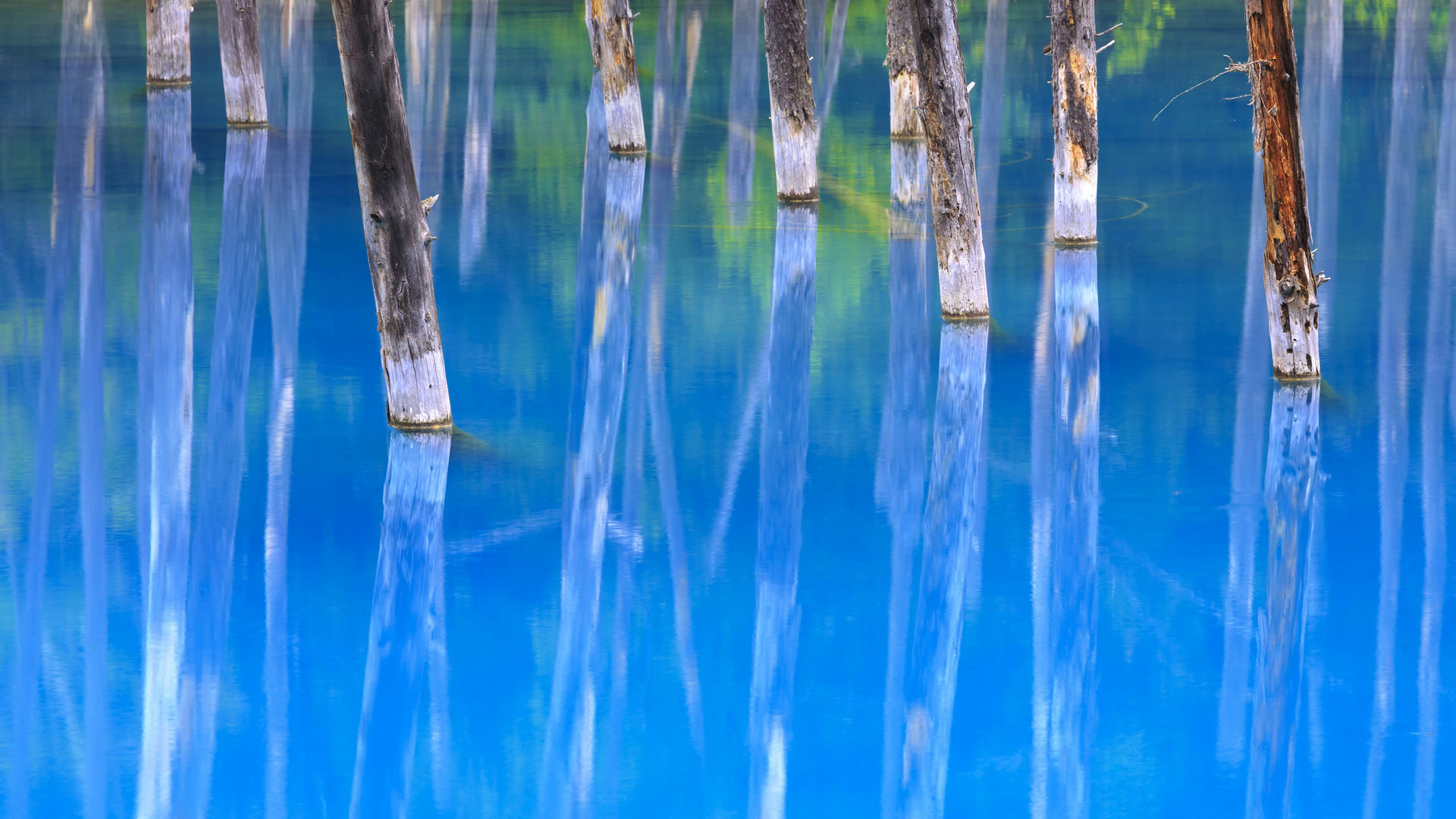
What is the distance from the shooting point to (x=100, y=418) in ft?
28.2

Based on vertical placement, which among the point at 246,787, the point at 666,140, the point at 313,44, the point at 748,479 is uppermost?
the point at 313,44

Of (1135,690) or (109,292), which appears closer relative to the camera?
(1135,690)

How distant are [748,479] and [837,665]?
2.12m

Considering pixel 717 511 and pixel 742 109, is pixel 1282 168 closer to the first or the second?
pixel 717 511

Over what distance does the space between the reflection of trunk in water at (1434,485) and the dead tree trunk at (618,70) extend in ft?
24.0

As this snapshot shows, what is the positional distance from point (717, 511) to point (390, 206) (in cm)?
214

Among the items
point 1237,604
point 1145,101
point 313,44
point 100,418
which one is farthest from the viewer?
point 313,44

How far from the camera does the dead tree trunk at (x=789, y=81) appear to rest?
13.3m

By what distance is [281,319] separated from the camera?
10.6 meters

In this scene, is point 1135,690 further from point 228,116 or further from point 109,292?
point 228,116

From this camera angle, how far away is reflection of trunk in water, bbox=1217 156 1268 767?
18.2 ft

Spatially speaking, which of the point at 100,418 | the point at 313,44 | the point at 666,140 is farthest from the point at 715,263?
the point at 313,44

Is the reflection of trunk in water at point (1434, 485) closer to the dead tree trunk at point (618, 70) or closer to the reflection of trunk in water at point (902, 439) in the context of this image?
the reflection of trunk in water at point (902, 439)

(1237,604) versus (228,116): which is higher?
(228,116)
